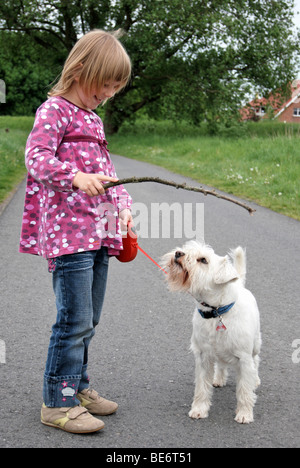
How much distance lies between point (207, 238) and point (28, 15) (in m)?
24.6

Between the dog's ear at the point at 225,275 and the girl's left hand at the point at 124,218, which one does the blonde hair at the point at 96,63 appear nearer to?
the girl's left hand at the point at 124,218

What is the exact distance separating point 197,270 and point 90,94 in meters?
1.16

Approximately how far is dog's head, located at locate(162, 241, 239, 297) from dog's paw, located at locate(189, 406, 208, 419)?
665 millimetres

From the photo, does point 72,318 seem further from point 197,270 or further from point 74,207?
point 197,270

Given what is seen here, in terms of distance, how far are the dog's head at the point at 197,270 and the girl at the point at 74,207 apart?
0.39 metres

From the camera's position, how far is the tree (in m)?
26.1

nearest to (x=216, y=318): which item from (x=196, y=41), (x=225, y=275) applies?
(x=225, y=275)

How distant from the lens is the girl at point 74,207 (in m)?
2.78

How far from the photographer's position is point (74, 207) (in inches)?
114

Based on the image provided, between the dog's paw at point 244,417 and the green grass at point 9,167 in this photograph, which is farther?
the green grass at point 9,167

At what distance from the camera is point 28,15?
94.0 ft

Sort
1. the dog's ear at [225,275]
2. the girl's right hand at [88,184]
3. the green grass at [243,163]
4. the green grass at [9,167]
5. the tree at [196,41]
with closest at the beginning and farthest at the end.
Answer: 1. the girl's right hand at [88,184]
2. the dog's ear at [225,275]
3. the green grass at [243,163]
4. the green grass at [9,167]
5. the tree at [196,41]

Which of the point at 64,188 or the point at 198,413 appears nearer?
the point at 64,188

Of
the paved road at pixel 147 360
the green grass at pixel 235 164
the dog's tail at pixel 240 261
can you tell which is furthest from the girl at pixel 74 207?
the green grass at pixel 235 164
